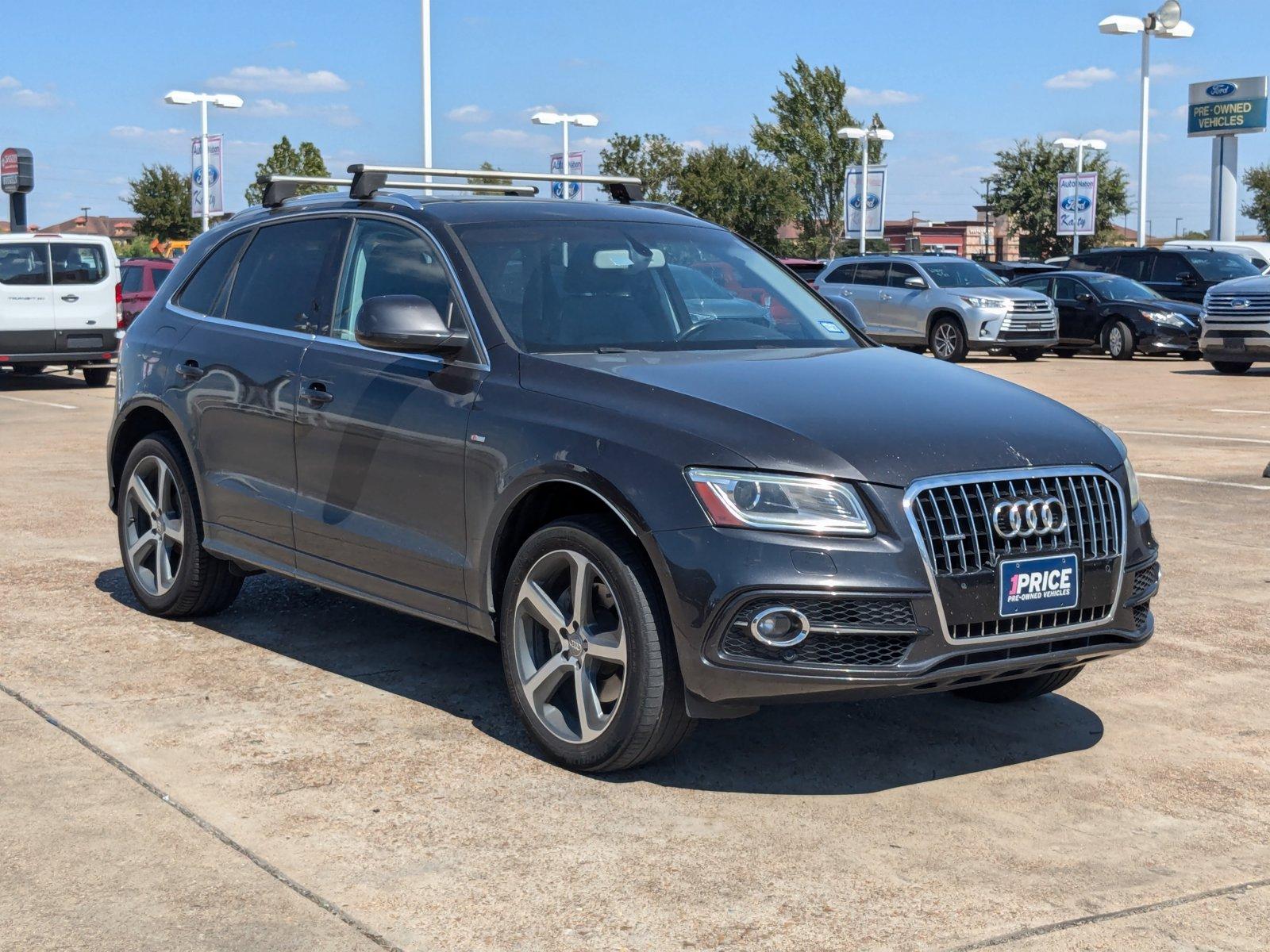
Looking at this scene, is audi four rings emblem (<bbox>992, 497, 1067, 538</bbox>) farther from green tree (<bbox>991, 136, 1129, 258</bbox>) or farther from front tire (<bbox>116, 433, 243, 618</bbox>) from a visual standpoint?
green tree (<bbox>991, 136, 1129, 258</bbox>)

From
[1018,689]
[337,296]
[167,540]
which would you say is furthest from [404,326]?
[1018,689]

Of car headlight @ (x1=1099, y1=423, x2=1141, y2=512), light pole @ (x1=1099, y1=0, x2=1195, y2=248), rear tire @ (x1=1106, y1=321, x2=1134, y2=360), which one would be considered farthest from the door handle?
light pole @ (x1=1099, y1=0, x2=1195, y2=248)

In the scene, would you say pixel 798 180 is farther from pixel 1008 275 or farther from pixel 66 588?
pixel 66 588

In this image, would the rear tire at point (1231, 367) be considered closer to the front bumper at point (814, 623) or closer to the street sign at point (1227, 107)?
the front bumper at point (814, 623)

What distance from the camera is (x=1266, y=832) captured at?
4.27 meters

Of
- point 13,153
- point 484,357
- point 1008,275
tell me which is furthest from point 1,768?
point 13,153

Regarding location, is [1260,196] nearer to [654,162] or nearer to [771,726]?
[654,162]

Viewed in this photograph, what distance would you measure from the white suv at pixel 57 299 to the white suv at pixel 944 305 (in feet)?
34.6

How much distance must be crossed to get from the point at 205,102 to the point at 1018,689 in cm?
4153

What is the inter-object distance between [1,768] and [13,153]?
1513 inches

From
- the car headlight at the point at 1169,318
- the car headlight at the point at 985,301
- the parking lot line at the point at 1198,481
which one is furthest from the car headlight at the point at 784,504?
the car headlight at the point at 1169,318

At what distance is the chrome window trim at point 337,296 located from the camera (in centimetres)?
517

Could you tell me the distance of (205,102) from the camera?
43.5m

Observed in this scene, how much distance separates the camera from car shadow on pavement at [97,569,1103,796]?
186 inches
